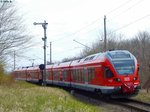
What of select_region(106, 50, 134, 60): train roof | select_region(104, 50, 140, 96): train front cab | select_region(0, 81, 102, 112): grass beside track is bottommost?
select_region(0, 81, 102, 112): grass beside track

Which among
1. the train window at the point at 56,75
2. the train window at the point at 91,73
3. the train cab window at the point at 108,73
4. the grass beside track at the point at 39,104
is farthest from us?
the train window at the point at 56,75

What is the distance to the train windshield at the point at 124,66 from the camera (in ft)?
89.6

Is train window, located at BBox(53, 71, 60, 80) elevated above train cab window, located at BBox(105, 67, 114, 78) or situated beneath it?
elevated above

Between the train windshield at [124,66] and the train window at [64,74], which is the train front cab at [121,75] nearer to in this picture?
the train windshield at [124,66]

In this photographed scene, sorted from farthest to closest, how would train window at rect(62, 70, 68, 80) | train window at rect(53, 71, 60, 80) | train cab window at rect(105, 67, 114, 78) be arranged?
train window at rect(53, 71, 60, 80)
train window at rect(62, 70, 68, 80)
train cab window at rect(105, 67, 114, 78)

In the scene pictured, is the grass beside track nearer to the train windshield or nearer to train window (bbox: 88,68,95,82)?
the train windshield

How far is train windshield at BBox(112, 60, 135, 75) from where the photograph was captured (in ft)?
89.6

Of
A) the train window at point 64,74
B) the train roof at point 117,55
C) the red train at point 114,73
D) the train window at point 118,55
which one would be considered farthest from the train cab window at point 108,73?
the train window at point 64,74

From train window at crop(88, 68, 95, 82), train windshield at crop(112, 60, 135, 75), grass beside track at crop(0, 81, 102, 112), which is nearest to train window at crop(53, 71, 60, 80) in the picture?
train window at crop(88, 68, 95, 82)

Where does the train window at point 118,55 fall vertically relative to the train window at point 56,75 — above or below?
above

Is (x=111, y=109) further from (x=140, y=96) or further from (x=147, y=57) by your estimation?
(x=147, y=57)

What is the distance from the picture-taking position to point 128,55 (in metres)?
28.2

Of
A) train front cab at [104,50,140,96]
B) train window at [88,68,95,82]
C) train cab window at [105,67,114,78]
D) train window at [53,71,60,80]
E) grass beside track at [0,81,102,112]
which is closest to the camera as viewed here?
grass beside track at [0,81,102,112]

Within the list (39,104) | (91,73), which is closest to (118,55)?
(91,73)
